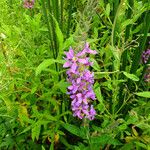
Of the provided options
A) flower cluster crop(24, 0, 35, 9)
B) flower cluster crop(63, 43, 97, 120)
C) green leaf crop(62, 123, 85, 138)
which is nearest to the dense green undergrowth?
green leaf crop(62, 123, 85, 138)

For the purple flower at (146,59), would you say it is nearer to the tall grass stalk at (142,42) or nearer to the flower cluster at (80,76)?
the tall grass stalk at (142,42)

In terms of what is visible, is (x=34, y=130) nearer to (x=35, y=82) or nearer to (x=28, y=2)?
(x=35, y=82)

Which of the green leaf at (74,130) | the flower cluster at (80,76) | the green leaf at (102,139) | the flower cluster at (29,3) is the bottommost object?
the green leaf at (102,139)

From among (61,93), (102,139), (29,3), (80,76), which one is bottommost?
(102,139)

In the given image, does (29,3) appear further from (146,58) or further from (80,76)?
(80,76)

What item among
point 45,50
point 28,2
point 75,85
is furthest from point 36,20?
point 75,85

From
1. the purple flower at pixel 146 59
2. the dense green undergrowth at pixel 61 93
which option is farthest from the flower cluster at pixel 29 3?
the purple flower at pixel 146 59

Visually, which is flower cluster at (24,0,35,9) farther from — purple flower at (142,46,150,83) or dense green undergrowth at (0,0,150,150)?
purple flower at (142,46,150,83)

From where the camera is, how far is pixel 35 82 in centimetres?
155

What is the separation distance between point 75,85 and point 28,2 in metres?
1.08

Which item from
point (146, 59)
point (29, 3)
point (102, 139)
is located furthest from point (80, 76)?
point (29, 3)

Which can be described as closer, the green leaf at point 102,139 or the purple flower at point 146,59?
the green leaf at point 102,139

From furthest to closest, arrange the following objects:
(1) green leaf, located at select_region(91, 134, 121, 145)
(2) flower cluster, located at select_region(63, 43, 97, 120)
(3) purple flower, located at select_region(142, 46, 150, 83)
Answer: (3) purple flower, located at select_region(142, 46, 150, 83)
(1) green leaf, located at select_region(91, 134, 121, 145)
(2) flower cluster, located at select_region(63, 43, 97, 120)

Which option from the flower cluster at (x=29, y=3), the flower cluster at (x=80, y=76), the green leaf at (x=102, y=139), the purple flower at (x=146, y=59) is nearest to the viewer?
the flower cluster at (x=80, y=76)
